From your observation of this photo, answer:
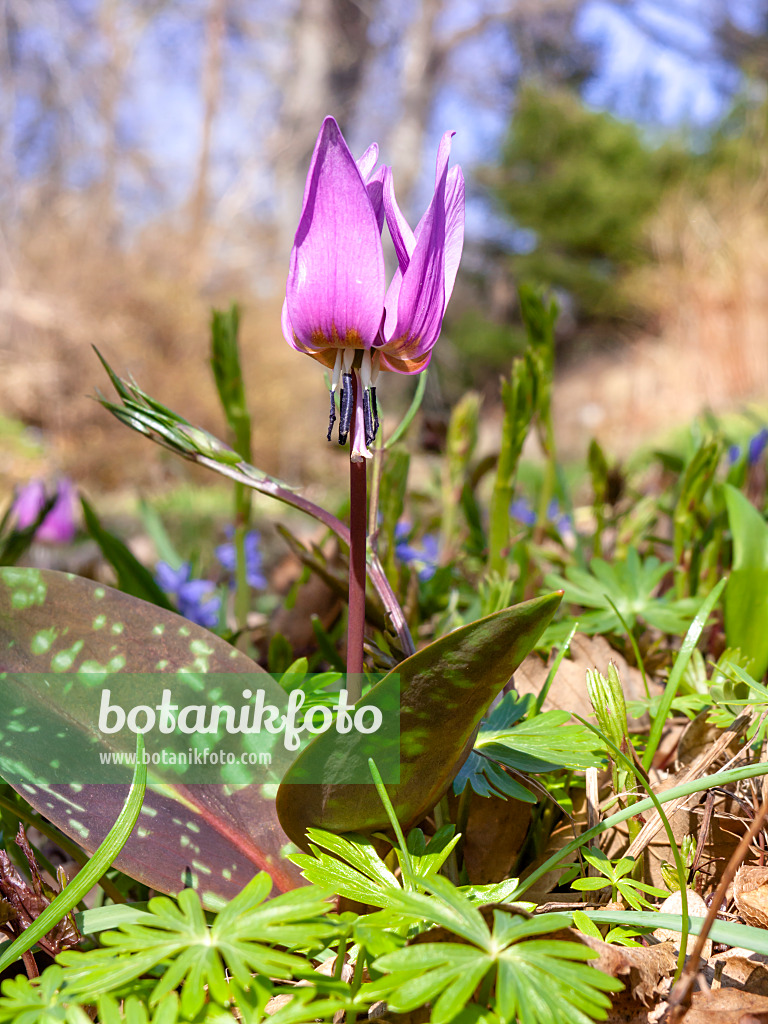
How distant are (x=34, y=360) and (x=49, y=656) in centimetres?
765

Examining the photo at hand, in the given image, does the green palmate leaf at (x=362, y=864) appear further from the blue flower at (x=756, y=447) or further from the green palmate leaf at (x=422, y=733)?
the blue flower at (x=756, y=447)

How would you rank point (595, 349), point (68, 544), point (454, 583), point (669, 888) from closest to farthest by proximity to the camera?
1. point (669, 888)
2. point (454, 583)
3. point (68, 544)
4. point (595, 349)

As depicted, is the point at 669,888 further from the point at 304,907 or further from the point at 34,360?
the point at 34,360

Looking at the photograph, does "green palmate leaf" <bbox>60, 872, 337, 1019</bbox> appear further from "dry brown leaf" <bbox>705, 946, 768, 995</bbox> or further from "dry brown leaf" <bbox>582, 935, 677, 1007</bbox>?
"dry brown leaf" <bbox>705, 946, 768, 995</bbox>

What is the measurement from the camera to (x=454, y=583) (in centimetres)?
134

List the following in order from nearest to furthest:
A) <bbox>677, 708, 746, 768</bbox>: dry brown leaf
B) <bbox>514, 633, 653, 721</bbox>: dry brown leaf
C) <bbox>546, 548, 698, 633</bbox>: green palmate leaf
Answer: <bbox>677, 708, 746, 768</bbox>: dry brown leaf < <bbox>514, 633, 653, 721</bbox>: dry brown leaf < <bbox>546, 548, 698, 633</bbox>: green palmate leaf

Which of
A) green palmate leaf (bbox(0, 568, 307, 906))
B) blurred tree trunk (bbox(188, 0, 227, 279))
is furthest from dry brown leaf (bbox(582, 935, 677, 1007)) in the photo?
blurred tree trunk (bbox(188, 0, 227, 279))

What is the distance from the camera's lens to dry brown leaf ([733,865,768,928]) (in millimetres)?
641

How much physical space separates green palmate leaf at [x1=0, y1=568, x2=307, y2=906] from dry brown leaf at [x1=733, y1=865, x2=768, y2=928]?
40 centimetres

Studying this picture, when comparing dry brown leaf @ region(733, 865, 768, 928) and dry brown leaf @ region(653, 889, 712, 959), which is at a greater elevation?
dry brown leaf @ region(733, 865, 768, 928)

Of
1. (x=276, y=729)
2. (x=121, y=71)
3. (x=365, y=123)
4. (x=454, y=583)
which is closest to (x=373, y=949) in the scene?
(x=276, y=729)

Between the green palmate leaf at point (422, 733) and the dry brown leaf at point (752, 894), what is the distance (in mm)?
285

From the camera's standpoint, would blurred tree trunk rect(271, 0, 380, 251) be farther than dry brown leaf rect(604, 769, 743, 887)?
Yes

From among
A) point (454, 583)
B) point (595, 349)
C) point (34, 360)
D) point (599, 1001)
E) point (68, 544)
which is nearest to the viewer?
point (599, 1001)
